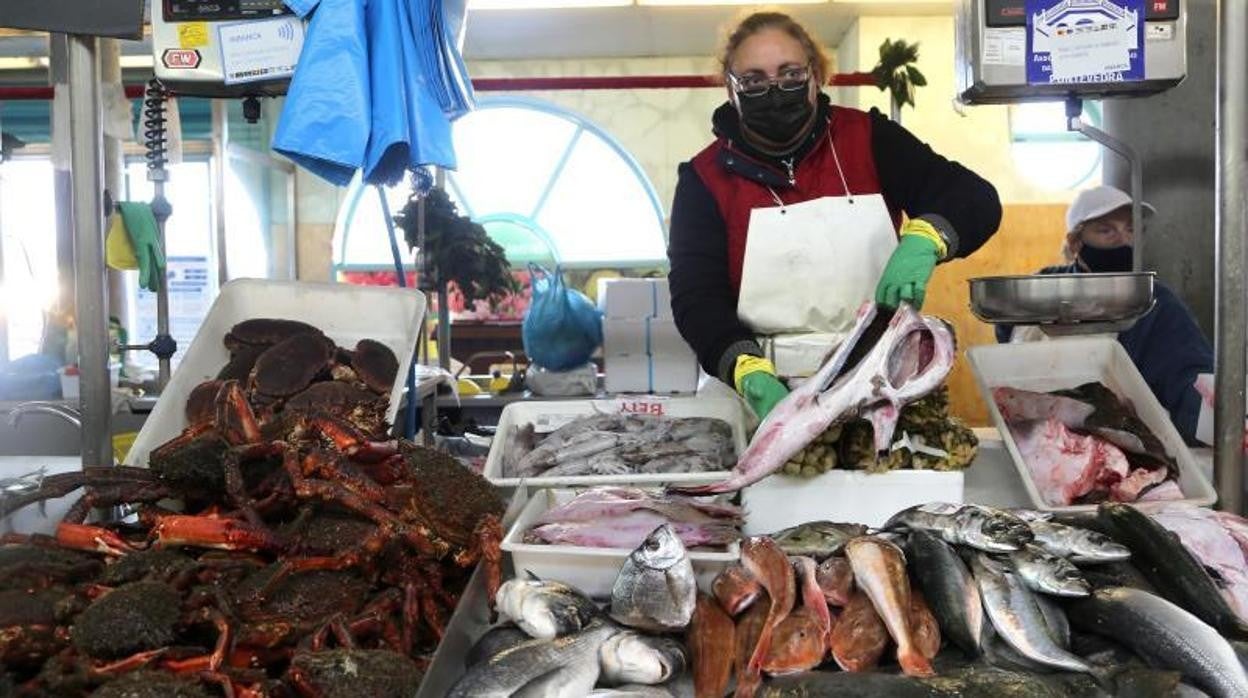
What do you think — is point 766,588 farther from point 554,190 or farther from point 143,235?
point 554,190

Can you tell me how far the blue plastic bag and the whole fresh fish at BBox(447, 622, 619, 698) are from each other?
3.50 metres

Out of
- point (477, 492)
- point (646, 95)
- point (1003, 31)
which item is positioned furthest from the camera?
point (646, 95)

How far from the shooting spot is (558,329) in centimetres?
494

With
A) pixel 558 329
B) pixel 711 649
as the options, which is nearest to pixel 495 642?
pixel 711 649

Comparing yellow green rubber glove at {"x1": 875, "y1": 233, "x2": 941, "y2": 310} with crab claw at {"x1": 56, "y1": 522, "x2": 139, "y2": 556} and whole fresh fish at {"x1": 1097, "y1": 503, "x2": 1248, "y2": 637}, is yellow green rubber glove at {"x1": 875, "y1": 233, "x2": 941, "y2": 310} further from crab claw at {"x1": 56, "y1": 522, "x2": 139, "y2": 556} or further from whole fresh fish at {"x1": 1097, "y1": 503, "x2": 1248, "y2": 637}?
crab claw at {"x1": 56, "y1": 522, "x2": 139, "y2": 556}

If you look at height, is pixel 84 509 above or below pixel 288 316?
below

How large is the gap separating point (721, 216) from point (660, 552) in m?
1.87

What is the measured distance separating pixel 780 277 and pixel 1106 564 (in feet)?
5.34

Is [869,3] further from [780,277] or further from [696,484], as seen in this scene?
[696,484]

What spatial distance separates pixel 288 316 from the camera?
286 cm

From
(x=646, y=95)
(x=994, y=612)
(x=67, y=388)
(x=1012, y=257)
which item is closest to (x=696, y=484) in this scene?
(x=994, y=612)

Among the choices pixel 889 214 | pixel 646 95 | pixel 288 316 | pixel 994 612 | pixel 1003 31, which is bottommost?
pixel 994 612

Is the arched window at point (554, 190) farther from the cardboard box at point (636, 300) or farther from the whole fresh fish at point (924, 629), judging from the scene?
the whole fresh fish at point (924, 629)

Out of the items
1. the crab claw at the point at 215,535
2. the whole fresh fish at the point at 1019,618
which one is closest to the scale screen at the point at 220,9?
the crab claw at the point at 215,535
